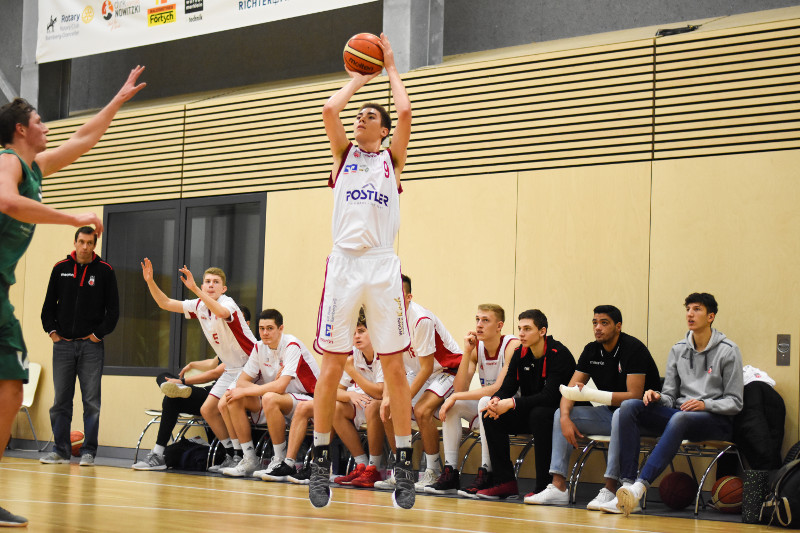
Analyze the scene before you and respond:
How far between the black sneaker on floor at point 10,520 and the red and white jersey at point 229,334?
4.42 m

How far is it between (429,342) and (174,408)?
8.55ft

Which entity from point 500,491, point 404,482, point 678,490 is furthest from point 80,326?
point 678,490

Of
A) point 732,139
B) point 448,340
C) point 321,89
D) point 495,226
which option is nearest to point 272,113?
point 321,89

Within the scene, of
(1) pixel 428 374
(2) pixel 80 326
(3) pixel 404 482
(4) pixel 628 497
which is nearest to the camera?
(3) pixel 404 482

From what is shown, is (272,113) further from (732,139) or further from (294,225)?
(732,139)

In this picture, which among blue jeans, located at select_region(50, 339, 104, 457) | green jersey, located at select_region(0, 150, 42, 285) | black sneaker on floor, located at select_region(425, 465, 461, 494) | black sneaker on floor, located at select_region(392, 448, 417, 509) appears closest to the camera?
green jersey, located at select_region(0, 150, 42, 285)

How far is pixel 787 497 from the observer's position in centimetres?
476

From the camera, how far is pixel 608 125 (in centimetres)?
729

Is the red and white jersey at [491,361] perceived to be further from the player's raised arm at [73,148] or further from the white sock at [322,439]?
the player's raised arm at [73,148]

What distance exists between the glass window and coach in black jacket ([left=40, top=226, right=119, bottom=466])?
1.33 m

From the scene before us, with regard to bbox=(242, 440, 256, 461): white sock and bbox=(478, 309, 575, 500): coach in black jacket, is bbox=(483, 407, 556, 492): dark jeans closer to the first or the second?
bbox=(478, 309, 575, 500): coach in black jacket

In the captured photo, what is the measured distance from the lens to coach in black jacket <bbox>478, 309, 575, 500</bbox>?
20.4ft

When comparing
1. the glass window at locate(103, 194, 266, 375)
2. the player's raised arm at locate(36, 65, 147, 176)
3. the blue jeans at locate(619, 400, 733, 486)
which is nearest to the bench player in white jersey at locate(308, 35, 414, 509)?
the player's raised arm at locate(36, 65, 147, 176)

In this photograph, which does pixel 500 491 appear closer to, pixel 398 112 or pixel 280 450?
pixel 280 450
